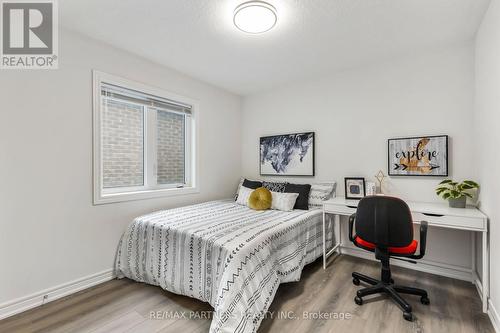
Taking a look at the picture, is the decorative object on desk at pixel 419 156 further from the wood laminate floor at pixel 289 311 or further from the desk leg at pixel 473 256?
the wood laminate floor at pixel 289 311

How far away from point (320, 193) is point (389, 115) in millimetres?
1257

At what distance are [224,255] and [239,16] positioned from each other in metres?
1.88

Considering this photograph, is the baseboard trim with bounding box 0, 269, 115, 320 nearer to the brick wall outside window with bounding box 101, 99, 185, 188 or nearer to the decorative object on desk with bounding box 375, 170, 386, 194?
the brick wall outside window with bounding box 101, 99, 185, 188

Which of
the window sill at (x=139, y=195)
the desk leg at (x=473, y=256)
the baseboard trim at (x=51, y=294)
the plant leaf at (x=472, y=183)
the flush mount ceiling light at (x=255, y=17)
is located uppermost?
the flush mount ceiling light at (x=255, y=17)

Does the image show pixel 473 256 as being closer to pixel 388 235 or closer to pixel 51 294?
pixel 388 235

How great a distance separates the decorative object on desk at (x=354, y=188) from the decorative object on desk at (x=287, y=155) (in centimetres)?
58

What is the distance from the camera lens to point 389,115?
2822 mm

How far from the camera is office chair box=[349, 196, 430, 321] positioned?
6.13ft

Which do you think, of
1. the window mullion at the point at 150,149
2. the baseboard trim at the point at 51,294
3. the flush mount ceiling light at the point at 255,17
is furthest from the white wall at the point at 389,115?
the baseboard trim at the point at 51,294

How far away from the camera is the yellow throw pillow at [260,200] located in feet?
9.95

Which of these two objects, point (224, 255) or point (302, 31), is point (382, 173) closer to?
point (302, 31)

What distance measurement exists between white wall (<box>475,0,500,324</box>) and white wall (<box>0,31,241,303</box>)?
3203mm

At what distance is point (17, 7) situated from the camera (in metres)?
1.86

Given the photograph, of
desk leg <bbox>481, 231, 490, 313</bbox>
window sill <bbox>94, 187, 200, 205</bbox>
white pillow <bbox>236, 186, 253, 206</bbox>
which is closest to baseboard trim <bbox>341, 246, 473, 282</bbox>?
desk leg <bbox>481, 231, 490, 313</bbox>
